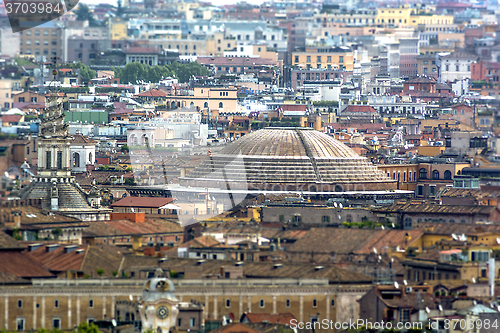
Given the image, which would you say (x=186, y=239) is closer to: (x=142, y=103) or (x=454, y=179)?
(x=454, y=179)

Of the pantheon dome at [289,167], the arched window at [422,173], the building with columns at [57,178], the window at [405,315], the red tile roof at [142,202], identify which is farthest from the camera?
the arched window at [422,173]


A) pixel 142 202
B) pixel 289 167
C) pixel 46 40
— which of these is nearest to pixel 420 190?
pixel 289 167

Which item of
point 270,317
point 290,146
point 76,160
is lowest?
point 76,160

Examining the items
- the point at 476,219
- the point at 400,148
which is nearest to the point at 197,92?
the point at 400,148

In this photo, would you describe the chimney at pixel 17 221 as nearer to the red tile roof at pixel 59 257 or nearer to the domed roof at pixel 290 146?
the red tile roof at pixel 59 257

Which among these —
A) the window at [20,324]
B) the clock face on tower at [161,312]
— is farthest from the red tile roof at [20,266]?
the clock face on tower at [161,312]

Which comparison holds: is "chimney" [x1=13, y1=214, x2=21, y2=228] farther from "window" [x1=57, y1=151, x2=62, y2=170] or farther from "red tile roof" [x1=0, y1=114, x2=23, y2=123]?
"window" [x1=57, y1=151, x2=62, y2=170]

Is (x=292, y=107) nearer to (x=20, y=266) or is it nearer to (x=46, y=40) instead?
(x=46, y=40)
